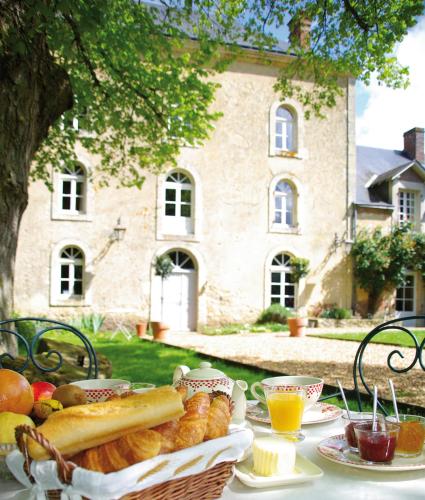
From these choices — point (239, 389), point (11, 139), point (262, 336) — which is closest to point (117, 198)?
point (262, 336)

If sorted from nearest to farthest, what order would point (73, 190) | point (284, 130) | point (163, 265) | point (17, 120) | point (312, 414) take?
point (312, 414), point (17, 120), point (73, 190), point (163, 265), point (284, 130)

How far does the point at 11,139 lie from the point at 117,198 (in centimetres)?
987

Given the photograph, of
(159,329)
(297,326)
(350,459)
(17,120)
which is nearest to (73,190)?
(159,329)

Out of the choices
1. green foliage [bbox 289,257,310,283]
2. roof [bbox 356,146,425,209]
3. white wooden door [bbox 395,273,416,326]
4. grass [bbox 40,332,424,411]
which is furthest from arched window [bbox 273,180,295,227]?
grass [bbox 40,332,424,411]

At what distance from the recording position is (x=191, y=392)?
147 cm

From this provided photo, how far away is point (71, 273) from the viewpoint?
46.3ft

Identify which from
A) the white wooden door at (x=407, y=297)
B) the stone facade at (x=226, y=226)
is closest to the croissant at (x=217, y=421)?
the stone facade at (x=226, y=226)

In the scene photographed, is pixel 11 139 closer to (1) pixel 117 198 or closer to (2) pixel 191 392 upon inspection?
(2) pixel 191 392

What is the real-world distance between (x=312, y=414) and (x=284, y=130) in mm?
15810

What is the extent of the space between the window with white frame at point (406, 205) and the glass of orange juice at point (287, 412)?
17734mm

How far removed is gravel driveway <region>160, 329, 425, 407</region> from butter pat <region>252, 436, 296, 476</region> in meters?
4.35

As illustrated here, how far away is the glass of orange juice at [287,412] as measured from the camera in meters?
1.52

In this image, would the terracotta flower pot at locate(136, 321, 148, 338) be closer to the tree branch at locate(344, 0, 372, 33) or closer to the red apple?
the tree branch at locate(344, 0, 372, 33)

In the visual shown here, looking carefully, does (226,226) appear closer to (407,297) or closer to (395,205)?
(395,205)
